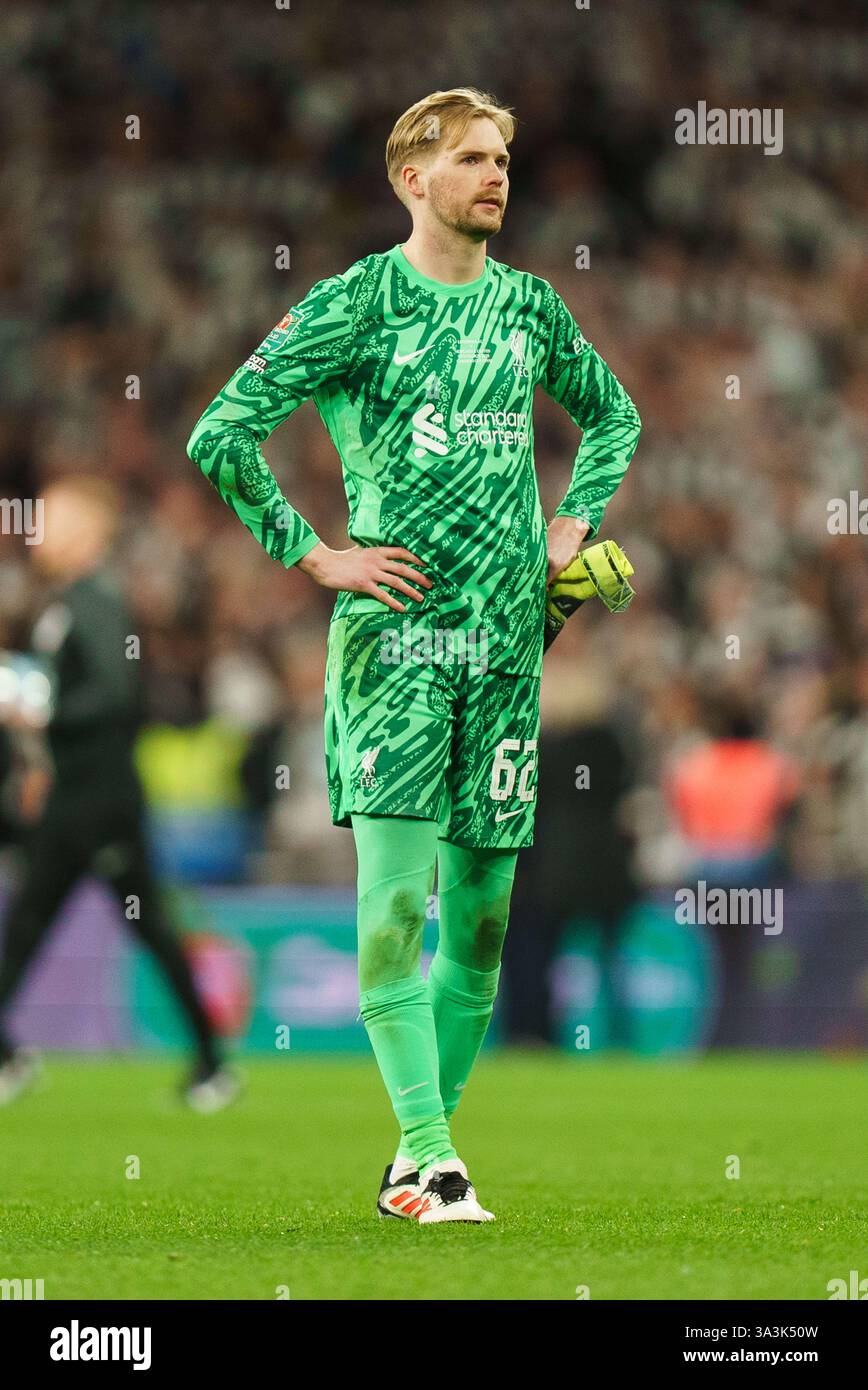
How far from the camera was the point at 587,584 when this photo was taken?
568cm

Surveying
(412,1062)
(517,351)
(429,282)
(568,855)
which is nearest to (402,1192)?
(412,1062)

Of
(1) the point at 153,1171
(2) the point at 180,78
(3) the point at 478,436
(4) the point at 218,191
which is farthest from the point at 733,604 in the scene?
(3) the point at 478,436

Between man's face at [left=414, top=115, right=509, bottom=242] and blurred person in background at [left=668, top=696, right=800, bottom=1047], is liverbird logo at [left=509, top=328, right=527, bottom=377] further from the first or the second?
blurred person in background at [left=668, top=696, right=800, bottom=1047]

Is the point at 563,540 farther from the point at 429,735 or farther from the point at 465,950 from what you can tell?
the point at 465,950

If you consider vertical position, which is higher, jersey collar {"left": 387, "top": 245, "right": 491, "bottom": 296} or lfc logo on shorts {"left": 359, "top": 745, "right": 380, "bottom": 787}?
jersey collar {"left": 387, "top": 245, "right": 491, "bottom": 296}

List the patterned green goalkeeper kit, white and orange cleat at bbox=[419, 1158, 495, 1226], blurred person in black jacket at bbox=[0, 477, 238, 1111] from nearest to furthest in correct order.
Result: white and orange cleat at bbox=[419, 1158, 495, 1226] → the patterned green goalkeeper kit → blurred person in black jacket at bbox=[0, 477, 238, 1111]

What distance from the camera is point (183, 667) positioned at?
15.6 metres

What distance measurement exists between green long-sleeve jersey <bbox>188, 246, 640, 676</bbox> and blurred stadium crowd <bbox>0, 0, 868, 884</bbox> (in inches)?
326

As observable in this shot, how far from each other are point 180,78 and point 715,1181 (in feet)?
50.3

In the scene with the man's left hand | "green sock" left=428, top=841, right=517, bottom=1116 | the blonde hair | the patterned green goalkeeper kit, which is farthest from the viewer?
the man's left hand

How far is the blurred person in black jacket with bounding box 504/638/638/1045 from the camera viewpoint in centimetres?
1348

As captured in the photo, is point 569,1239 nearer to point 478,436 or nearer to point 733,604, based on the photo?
point 478,436

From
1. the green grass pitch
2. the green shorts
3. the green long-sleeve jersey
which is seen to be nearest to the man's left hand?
the green long-sleeve jersey

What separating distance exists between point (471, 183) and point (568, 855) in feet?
27.9
